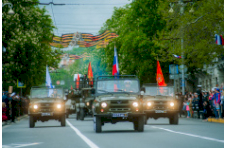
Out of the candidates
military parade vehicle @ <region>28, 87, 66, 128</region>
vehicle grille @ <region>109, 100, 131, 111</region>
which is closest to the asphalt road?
vehicle grille @ <region>109, 100, 131, 111</region>

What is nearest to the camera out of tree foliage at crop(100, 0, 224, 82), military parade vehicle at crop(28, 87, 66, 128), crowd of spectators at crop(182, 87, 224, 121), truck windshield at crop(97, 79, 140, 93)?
truck windshield at crop(97, 79, 140, 93)

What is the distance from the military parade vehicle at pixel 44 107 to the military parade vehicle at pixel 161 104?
432 centimetres

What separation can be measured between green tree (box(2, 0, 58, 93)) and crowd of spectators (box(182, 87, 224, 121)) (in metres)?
14.2

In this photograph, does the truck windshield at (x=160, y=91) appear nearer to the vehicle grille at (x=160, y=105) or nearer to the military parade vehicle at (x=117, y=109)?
the vehicle grille at (x=160, y=105)

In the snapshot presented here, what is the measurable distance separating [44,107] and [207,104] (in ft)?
30.4

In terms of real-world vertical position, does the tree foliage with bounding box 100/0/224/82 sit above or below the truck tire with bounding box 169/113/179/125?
above

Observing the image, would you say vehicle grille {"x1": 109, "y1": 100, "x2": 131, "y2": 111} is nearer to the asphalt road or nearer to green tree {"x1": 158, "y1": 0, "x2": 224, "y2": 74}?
the asphalt road

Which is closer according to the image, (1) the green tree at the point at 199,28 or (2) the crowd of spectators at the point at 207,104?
(2) the crowd of spectators at the point at 207,104

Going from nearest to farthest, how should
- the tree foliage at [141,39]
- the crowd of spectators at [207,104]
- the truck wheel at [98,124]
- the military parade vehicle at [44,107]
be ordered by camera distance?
the truck wheel at [98,124], the military parade vehicle at [44,107], the crowd of spectators at [207,104], the tree foliage at [141,39]

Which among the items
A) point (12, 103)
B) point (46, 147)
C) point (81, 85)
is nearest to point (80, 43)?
point (81, 85)

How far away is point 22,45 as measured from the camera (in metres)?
45.7

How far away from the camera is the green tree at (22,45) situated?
45375mm

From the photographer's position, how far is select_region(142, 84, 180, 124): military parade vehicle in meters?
28.4

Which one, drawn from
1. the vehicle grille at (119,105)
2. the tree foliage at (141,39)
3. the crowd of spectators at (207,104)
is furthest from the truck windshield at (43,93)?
the tree foliage at (141,39)
